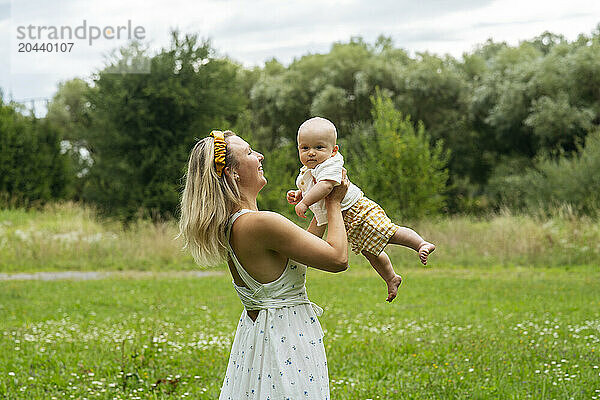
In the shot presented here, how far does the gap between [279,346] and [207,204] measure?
676 mm

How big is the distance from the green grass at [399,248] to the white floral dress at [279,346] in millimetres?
11922

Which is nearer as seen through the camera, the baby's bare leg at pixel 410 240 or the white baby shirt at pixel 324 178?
the white baby shirt at pixel 324 178

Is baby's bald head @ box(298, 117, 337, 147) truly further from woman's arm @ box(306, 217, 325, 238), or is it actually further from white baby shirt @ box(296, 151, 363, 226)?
woman's arm @ box(306, 217, 325, 238)

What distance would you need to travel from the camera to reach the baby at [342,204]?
287 cm

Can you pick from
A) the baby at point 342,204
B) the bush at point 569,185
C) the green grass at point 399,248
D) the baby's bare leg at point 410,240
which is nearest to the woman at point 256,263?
the baby at point 342,204

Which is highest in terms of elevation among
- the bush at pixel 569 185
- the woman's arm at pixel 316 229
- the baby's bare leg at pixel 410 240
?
the woman's arm at pixel 316 229

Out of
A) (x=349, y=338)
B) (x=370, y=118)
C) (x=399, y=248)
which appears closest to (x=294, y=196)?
(x=349, y=338)

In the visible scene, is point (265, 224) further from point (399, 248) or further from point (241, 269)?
point (399, 248)

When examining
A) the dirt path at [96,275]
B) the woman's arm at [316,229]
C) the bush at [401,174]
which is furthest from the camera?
the bush at [401,174]

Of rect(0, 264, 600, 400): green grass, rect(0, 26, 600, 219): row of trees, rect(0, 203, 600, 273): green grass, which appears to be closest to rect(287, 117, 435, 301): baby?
rect(0, 264, 600, 400): green grass

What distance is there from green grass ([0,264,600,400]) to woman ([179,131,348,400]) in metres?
2.47

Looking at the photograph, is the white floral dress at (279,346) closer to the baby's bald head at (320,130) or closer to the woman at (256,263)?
the woman at (256,263)

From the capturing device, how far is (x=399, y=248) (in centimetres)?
1549

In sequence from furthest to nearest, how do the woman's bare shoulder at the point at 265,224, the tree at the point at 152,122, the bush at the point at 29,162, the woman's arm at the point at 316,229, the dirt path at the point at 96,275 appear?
the bush at the point at 29,162 < the tree at the point at 152,122 < the dirt path at the point at 96,275 < the woman's arm at the point at 316,229 < the woman's bare shoulder at the point at 265,224
